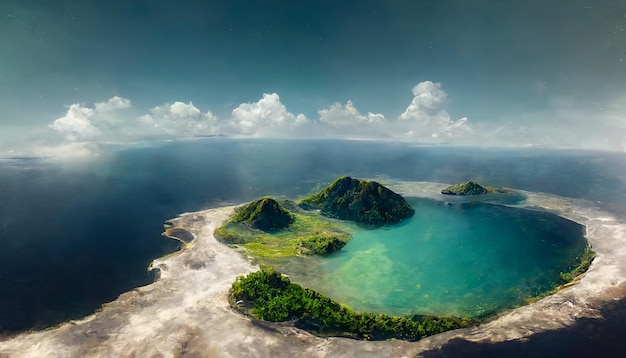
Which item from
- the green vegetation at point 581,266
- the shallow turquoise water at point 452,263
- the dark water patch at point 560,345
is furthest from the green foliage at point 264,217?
the green vegetation at point 581,266

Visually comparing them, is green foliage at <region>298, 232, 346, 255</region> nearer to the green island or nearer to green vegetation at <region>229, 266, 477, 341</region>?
the green island

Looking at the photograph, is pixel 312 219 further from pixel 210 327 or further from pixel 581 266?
pixel 581 266

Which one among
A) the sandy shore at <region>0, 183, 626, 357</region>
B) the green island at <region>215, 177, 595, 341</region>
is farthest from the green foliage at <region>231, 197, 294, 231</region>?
the sandy shore at <region>0, 183, 626, 357</region>

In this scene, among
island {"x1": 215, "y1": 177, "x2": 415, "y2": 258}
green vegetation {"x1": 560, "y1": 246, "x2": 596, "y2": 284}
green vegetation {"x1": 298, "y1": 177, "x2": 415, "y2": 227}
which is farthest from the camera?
green vegetation {"x1": 298, "y1": 177, "x2": 415, "y2": 227}

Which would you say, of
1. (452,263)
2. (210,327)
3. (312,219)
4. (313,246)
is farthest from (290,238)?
(210,327)

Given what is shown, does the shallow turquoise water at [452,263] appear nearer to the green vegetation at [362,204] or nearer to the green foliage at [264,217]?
the green vegetation at [362,204]

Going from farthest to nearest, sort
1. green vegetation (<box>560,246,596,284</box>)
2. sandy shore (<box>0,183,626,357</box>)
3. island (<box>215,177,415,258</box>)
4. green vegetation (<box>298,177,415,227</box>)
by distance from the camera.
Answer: green vegetation (<box>298,177,415,227</box>), island (<box>215,177,415,258</box>), green vegetation (<box>560,246,596,284</box>), sandy shore (<box>0,183,626,357</box>)

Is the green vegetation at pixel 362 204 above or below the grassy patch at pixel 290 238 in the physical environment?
above
